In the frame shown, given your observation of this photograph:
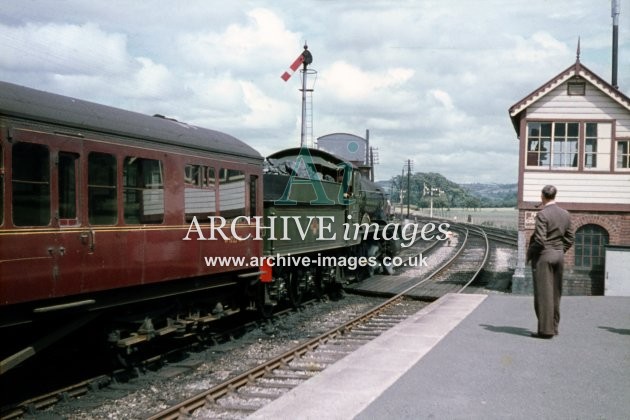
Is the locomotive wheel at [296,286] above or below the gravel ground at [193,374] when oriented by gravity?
above

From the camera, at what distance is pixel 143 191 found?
25.0 ft

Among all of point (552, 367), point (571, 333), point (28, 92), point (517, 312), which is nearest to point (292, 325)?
point (517, 312)

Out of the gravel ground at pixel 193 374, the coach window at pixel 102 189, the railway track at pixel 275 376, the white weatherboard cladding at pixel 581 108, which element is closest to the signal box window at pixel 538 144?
the white weatherboard cladding at pixel 581 108

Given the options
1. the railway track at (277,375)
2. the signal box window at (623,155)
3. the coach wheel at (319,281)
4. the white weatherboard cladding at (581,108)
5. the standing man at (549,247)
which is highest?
the white weatherboard cladding at (581,108)

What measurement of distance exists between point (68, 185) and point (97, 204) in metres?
0.45

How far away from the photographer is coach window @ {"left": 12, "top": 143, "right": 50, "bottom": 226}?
582 cm

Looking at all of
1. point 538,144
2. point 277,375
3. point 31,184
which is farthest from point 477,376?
point 538,144

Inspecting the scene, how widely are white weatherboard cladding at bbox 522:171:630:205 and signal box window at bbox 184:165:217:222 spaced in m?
11.0

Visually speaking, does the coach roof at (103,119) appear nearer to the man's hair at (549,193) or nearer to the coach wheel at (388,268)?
the man's hair at (549,193)

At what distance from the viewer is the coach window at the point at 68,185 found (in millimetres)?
6348

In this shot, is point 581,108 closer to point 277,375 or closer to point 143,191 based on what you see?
point 277,375

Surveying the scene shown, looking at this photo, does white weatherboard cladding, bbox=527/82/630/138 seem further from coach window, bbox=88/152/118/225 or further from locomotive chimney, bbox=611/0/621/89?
coach window, bbox=88/152/118/225

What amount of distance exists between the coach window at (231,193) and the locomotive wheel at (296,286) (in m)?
3.10

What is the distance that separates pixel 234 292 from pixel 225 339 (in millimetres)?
807
